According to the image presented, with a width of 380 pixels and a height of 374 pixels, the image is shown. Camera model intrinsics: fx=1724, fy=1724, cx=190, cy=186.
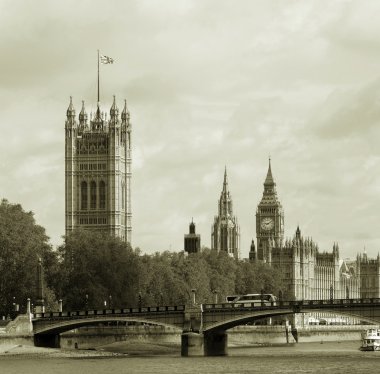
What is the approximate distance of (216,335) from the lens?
13638cm

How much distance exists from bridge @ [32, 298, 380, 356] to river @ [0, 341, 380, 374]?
1.95 m

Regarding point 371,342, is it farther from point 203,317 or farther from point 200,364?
point 200,364

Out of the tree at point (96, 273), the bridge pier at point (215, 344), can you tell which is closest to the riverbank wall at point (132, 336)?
the tree at point (96, 273)

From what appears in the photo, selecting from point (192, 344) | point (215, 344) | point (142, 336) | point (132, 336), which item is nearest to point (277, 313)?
point (215, 344)

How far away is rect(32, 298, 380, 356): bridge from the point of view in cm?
12938

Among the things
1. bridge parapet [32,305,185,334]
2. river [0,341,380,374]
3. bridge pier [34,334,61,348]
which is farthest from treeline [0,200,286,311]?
river [0,341,380,374]

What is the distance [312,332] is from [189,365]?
83.2m

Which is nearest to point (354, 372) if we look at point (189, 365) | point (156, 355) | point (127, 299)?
point (189, 365)

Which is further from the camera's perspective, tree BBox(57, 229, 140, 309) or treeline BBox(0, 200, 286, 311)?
tree BBox(57, 229, 140, 309)

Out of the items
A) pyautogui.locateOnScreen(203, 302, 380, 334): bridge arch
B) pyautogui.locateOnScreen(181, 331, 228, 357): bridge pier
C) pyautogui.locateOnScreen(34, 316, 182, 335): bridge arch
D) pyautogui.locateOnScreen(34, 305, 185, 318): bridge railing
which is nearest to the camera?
pyautogui.locateOnScreen(203, 302, 380, 334): bridge arch

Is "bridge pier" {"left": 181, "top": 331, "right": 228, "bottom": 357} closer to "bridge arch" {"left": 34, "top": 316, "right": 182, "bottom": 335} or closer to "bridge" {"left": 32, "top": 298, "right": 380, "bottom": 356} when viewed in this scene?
"bridge" {"left": 32, "top": 298, "right": 380, "bottom": 356}

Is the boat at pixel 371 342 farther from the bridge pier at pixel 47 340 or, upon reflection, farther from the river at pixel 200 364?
the bridge pier at pixel 47 340

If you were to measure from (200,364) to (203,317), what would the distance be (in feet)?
54.5

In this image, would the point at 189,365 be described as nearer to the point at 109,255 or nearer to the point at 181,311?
the point at 181,311
